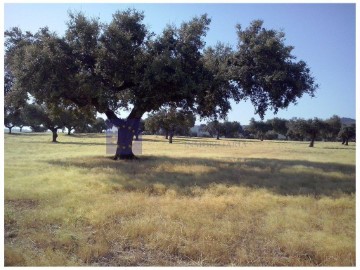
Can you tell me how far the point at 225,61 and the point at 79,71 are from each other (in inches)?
453

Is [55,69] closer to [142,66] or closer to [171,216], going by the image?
[142,66]

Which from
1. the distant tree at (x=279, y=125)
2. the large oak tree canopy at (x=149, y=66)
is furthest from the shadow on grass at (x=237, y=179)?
the distant tree at (x=279, y=125)

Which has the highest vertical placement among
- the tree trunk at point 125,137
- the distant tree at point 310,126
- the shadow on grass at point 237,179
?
the distant tree at point 310,126

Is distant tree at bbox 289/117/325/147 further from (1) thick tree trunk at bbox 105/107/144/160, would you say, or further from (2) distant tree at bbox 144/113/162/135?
(1) thick tree trunk at bbox 105/107/144/160

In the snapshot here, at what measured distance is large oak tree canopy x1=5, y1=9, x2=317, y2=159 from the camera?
22.8 metres

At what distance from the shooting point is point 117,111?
29.1 metres

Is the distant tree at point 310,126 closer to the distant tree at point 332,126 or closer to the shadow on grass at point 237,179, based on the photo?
the distant tree at point 332,126

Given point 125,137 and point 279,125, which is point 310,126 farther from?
point 125,137

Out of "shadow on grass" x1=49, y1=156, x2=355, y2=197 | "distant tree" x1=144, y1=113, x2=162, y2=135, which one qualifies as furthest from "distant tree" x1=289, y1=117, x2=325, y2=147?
"shadow on grass" x1=49, y1=156, x2=355, y2=197

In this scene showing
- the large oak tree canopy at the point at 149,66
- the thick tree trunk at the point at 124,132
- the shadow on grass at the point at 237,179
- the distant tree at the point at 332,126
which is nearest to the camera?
the shadow on grass at the point at 237,179

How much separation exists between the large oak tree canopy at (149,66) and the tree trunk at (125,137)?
89.5 inches

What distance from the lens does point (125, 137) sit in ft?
95.9

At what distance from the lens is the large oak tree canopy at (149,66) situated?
22828mm

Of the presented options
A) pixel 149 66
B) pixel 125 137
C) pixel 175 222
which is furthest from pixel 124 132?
pixel 175 222
